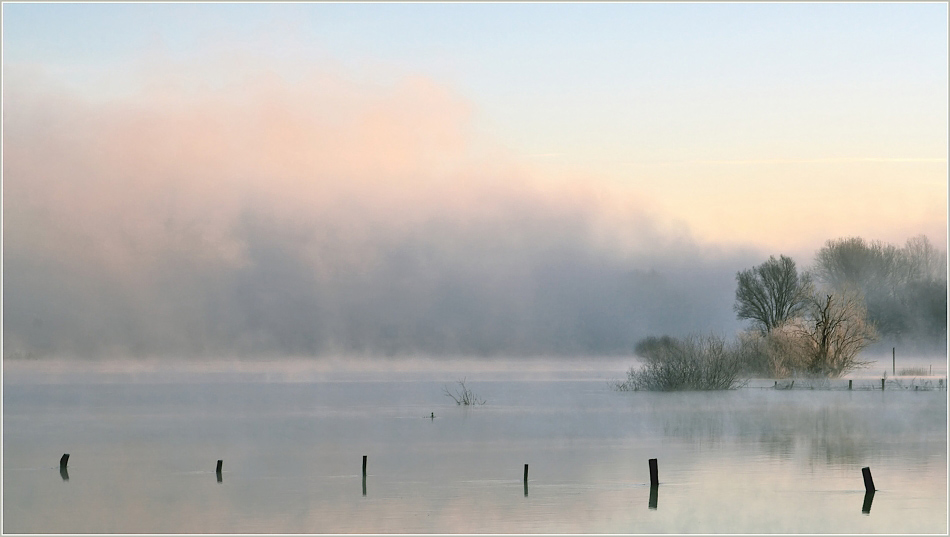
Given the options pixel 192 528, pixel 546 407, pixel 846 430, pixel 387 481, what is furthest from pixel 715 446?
pixel 546 407

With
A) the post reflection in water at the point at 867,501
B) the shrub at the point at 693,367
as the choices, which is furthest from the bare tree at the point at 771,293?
the post reflection in water at the point at 867,501

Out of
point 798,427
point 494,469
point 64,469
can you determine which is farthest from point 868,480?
point 64,469

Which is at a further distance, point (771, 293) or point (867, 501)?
point (771, 293)

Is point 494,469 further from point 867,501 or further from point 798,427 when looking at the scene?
point 798,427

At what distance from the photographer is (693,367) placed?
6216cm

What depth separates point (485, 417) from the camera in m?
58.7

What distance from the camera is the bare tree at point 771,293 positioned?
79.8m

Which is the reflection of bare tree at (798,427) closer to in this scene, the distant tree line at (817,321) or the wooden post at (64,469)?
the distant tree line at (817,321)

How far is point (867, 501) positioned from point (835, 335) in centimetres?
4480

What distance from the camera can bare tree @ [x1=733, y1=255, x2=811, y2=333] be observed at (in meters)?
79.8

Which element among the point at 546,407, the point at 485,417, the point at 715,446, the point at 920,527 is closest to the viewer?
the point at 920,527

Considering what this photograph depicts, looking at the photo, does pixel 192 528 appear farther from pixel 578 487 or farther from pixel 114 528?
Answer: pixel 578 487

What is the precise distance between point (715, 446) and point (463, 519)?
18.4m

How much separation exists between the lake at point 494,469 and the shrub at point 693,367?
123 cm
